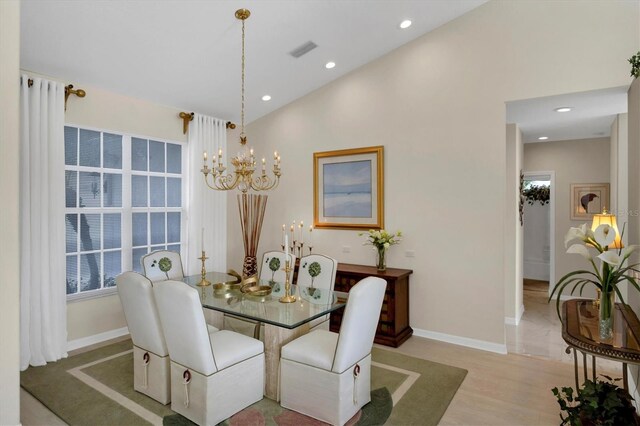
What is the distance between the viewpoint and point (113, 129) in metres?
4.21

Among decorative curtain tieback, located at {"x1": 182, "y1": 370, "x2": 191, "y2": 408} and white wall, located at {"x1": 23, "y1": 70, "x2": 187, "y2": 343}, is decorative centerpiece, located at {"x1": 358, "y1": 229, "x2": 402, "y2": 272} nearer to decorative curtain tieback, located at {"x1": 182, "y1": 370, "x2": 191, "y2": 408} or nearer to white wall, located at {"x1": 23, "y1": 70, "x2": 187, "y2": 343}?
decorative curtain tieback, located at {"x1": 182, "y1": 370, "x2": 191, "y2": 408}

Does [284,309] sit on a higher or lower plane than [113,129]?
lower

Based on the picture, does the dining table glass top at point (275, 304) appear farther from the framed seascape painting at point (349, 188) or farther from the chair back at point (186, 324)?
the framed seascape painting at point (349, 188)

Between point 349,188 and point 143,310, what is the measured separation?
2.86 m

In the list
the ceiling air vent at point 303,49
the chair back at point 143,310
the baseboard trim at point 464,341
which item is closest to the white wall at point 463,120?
the baseboard trim at point 464,341

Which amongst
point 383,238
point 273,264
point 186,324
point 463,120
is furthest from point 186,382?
point 463,120

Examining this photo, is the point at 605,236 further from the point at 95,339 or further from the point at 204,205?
the point at 95,339

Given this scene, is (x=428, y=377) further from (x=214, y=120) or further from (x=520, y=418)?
(x=214, y=120)

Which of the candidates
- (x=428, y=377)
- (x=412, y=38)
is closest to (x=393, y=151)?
(x=412, y=38)

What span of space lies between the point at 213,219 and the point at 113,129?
1655 mm

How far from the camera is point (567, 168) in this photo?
5938 mm

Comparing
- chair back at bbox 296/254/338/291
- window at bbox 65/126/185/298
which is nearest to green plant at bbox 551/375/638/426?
chair back at bbox 296/254/338/291

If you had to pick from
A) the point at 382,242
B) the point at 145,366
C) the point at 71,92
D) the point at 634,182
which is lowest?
the point at 145,366

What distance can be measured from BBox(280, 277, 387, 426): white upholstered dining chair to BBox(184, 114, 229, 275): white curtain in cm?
262
